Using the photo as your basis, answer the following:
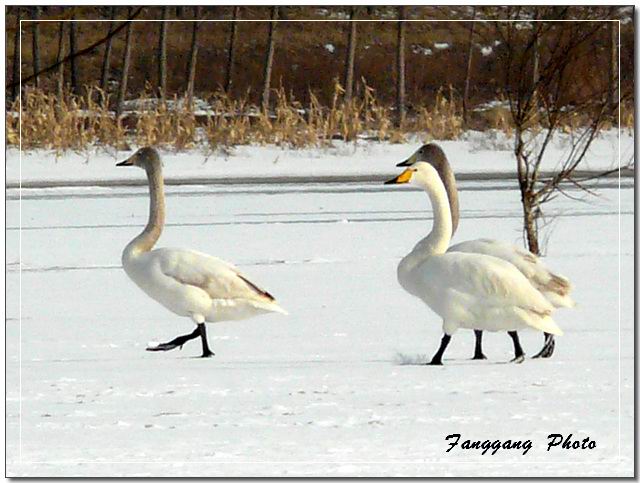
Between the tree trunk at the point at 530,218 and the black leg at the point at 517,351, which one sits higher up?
the tree trunk at the point at 530,218

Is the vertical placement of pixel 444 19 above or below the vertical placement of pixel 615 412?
above

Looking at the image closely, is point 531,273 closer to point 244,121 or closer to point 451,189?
point 451,189

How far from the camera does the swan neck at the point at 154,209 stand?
7062 millimetres

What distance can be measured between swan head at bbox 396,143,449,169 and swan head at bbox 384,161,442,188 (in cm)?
12

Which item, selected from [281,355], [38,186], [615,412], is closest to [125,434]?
[281,355]

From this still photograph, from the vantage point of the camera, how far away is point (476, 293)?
21.2 feet

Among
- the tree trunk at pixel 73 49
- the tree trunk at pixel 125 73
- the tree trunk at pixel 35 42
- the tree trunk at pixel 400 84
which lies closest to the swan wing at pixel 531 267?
the tree trunk at pixel 400 84

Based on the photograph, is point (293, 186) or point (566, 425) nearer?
point (566, 425)

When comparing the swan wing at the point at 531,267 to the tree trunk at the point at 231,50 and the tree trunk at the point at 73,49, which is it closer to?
the tree trunk at the point at 231,50

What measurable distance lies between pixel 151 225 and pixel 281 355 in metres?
0.88

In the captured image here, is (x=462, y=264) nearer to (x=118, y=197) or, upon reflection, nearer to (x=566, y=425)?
(x=566, y=425)

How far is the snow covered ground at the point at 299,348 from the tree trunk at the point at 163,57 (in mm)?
325

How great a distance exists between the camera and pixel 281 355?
6.74 metres

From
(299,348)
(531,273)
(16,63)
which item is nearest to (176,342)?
(299,348)
